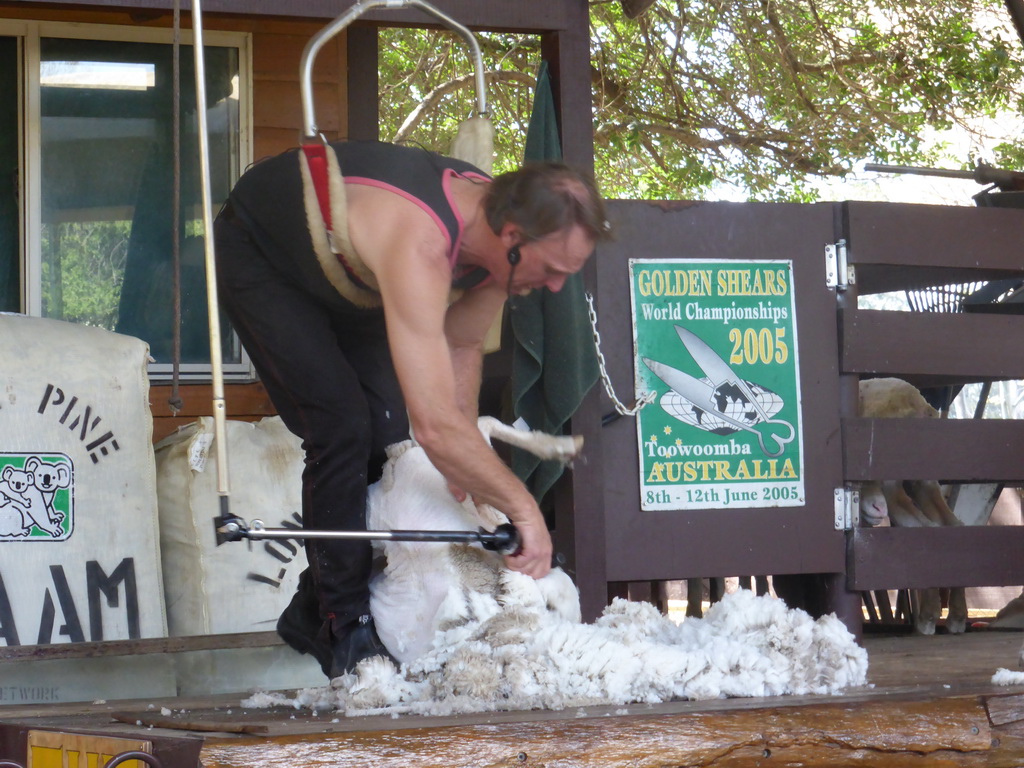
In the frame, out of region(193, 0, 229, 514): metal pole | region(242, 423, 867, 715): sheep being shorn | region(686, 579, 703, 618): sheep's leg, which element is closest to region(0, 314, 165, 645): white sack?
region(242, 423, 867, 715): sheep being shorn

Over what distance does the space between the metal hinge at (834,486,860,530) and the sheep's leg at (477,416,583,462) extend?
4.69 feet

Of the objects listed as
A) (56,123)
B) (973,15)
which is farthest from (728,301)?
(973,15)

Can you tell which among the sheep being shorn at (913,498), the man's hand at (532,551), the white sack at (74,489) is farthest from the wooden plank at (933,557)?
the white sack at (74,489)

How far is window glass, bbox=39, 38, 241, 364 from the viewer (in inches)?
189

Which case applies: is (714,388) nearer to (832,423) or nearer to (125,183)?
(832,423)

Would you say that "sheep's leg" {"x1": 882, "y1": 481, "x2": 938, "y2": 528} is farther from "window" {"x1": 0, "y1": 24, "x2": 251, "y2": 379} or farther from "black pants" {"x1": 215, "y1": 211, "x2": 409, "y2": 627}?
"window" {"x1": 0, "y1": 24, "x2": 251, "y2": 379}

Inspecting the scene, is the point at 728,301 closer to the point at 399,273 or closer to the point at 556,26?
the point at 556,26

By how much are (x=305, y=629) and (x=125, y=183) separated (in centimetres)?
275

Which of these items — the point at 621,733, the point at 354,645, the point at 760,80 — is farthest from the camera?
the point at 760,80

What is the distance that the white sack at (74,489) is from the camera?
3.70 meters

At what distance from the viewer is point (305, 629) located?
9.17 feet

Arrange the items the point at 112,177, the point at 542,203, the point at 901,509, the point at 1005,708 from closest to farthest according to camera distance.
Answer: the point at 1005,708 → the point at 542,203 → the point at 901,509 → the point at 112,177

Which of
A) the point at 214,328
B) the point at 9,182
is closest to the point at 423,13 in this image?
the point at 214,328

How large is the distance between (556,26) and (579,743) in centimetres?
244
